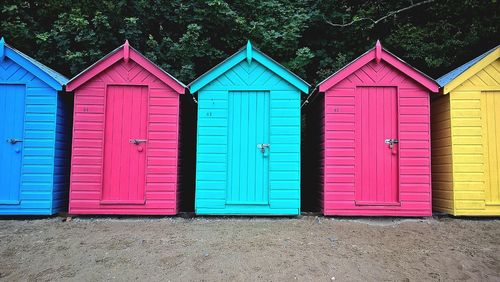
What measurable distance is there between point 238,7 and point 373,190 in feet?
26.4

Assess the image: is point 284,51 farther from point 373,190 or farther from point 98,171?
point 98,171

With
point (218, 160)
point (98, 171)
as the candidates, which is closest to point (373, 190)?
point (218, 160)

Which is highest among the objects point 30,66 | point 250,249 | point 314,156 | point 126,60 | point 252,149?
point 126,60

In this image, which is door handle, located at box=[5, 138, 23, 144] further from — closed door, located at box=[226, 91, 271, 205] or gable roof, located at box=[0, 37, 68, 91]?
closed door, located at box=[226, 91, 271, 205]

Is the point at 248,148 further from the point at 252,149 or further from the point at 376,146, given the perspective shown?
the point at 376,146

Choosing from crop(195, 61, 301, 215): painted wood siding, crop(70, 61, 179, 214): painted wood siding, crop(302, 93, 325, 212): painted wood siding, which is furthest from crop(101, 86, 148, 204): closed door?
crop(302, 93, 325, 212): painted wood siding

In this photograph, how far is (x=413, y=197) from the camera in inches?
267

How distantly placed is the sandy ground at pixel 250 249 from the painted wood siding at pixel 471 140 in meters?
0.38

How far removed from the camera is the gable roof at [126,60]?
6.90 meters

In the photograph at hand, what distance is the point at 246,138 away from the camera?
22.9ft

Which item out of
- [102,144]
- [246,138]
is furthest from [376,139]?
[102,144]

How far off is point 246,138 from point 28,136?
4.48 m

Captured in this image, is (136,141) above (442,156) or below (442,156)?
above

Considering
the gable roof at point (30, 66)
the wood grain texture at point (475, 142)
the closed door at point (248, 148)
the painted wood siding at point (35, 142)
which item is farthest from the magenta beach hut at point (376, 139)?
the painted wood siding at point (35, 142)
